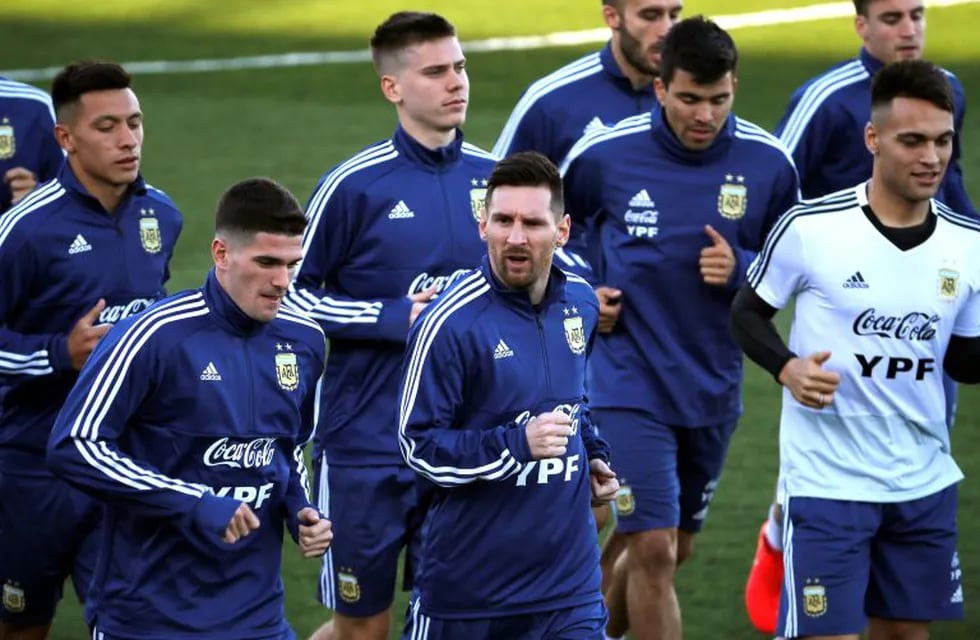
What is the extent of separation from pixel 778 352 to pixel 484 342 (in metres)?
1.19

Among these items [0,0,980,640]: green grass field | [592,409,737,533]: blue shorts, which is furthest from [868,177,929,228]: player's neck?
[0,0,980,640]: green grass field

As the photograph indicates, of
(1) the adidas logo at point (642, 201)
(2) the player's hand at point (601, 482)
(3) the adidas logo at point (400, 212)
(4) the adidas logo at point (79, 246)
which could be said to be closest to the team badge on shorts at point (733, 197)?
(1) the adidas logo at point (642, 201)

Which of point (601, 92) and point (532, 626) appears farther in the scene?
point (601, 92)

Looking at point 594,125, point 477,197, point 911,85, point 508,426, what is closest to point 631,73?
point 594,125

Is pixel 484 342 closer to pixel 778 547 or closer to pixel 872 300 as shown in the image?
pixel 872 300

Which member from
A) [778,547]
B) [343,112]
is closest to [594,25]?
[343,112]

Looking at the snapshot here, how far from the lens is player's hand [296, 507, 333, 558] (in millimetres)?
6246

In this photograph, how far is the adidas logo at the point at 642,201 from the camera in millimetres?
8227

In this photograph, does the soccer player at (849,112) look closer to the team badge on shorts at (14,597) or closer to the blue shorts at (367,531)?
the blue shorts at (367,531)

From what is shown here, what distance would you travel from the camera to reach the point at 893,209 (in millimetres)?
7180

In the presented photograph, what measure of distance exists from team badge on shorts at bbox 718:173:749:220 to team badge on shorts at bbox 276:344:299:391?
7.47ft

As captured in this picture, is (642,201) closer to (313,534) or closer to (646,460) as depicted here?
(646,460)

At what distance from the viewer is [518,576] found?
655cm

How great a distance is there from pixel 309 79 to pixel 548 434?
47.3 ft
